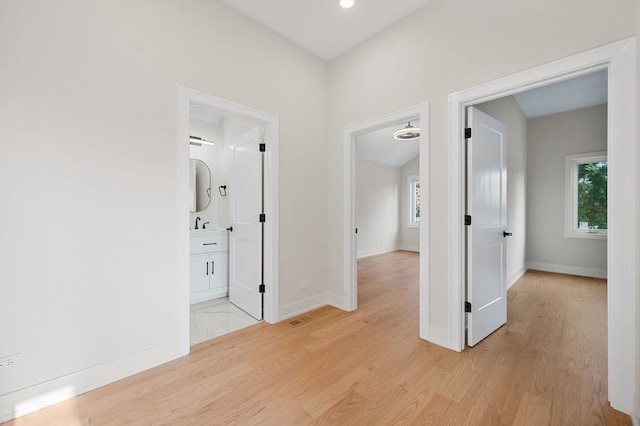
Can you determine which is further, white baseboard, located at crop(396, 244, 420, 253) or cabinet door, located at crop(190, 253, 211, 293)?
white baseboard, located at crop(396, 244, 420, 253)

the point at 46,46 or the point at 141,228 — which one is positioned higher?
the point at 46,46

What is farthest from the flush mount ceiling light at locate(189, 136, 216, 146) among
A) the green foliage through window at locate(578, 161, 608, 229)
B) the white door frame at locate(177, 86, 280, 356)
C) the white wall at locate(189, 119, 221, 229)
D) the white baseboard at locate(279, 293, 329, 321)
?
the green foliage through window at locate(578, 161, 608, 229)

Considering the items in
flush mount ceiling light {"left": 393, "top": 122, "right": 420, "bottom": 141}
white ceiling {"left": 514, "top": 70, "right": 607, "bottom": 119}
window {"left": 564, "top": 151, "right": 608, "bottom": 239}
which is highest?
white ceiling {"left": 514, "top": 70, "right": 607, "bottom": 119}

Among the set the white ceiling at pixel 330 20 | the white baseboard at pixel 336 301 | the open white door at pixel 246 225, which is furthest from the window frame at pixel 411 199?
the open white door at pixel 246 225

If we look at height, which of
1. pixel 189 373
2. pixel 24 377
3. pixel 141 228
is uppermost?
pixel 141 228

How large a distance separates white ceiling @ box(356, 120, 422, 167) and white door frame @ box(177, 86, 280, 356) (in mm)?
3219

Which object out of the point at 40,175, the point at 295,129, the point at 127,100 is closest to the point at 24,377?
the point at 40,175

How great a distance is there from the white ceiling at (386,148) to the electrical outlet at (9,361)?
5.29m

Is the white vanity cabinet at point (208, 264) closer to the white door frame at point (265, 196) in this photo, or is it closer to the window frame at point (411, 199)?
the white door frame at point (265, 196)

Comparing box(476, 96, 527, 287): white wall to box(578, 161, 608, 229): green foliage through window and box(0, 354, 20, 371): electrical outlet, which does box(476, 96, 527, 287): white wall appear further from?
box(0, 354, 20, 371): electrical outlet

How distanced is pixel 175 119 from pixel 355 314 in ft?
8.59

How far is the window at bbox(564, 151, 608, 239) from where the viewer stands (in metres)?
4.66

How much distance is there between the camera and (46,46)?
159 cm

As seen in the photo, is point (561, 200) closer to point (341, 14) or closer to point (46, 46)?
point (341, 14)
